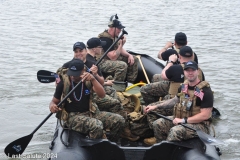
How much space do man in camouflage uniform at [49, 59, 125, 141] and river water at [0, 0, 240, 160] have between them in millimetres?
2386

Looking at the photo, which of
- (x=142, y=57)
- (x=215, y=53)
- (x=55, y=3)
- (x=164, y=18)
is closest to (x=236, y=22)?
(x=164, y=18)

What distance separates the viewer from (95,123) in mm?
6445

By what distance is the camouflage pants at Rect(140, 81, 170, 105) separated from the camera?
319 inches

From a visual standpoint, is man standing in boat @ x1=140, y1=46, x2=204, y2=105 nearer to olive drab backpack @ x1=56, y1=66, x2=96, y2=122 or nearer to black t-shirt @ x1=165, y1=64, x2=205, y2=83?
black t-shirt @ x1=165, y1=64, x2=205, y2=83

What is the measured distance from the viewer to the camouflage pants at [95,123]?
253 inches

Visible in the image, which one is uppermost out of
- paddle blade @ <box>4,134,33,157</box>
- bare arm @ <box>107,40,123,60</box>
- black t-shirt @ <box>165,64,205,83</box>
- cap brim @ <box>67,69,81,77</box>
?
cap brim @ <box>67,69,81,77</box>

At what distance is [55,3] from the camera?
92.9 feet

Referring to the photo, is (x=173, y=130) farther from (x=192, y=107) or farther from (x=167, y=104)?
(x=167, y=104)

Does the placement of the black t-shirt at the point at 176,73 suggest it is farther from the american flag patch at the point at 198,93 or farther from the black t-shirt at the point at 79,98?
the black t-shirt at the point at 79,98

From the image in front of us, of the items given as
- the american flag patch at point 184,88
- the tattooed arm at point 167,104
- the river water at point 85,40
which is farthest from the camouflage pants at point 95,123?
the river water at point 85,40

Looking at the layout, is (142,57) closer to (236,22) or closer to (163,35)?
(163,35)

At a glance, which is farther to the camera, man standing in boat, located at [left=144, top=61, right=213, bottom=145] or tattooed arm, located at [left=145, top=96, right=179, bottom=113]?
tattooed arm, located at [left=145, top=96, right=179, bottom=113]

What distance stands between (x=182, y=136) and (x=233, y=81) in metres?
7.71

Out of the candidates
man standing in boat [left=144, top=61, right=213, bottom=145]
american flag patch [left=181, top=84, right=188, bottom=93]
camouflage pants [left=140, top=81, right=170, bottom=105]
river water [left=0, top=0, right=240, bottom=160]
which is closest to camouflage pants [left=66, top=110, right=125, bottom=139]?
man standing in boat [left=144, top=61, right=213, bottom=145]
